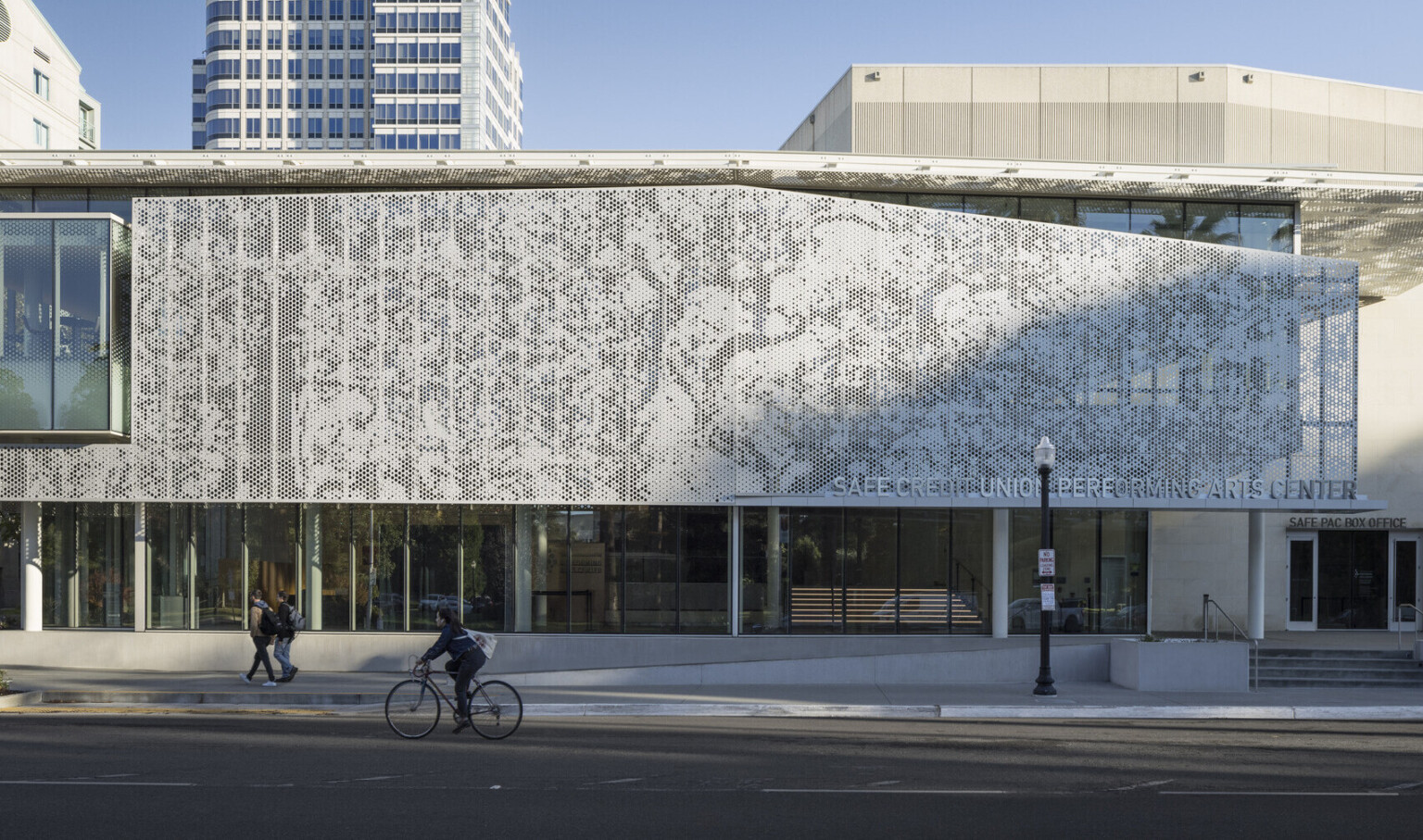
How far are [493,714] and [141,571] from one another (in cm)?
1337

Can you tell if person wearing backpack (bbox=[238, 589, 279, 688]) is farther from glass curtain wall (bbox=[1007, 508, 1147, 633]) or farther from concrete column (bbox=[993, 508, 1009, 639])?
glass curtain wall (bbox=[1007, 508, 1147, 633])

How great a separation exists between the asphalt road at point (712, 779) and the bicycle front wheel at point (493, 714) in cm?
32

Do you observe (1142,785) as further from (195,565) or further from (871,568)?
(195,565)

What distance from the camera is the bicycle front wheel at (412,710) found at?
1605cm

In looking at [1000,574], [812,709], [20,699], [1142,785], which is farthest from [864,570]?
[20,699]

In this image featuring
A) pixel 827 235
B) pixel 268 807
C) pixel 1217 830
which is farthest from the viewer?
pixel 827 235

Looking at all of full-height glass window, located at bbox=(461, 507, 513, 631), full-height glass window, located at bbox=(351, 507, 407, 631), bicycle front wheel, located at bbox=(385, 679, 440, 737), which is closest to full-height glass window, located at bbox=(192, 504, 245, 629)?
full-height glass window, located at bbox=(351, 507, 407, 631)

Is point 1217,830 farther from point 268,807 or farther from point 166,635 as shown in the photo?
point 166,635

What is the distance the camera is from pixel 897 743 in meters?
15.8

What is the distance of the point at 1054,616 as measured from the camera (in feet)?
84.6

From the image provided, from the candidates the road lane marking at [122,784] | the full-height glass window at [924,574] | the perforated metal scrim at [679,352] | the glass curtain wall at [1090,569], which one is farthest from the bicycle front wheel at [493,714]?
the glass curtain wall at [1090,569]

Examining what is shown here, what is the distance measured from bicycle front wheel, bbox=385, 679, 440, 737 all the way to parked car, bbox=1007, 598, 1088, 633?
13656 millimetres

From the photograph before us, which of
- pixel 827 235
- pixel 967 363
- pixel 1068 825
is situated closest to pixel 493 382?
pixel 827 235

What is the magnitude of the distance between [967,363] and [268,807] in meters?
17.0
